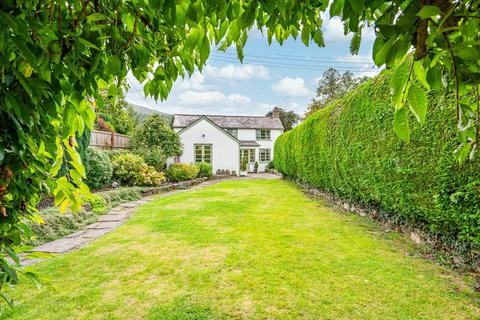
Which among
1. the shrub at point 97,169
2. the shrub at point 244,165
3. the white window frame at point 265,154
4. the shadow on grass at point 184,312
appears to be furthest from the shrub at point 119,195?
the white window frame at point 265,154

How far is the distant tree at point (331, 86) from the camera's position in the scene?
125 feet

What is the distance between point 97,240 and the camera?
5.50 meters

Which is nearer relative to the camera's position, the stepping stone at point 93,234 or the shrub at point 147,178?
the stepping stone at point 93,234

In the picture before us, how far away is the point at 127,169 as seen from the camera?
500 inches

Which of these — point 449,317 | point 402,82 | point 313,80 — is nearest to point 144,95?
point 402,82

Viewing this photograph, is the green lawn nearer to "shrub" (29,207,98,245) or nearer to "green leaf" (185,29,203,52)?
"shrub" (29,207,98,245)

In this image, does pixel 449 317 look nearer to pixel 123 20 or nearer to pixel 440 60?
pixel 440 60

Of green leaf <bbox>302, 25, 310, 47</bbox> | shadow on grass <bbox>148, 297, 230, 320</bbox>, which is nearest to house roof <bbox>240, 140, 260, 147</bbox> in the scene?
shadow on grass <bbox>148, 297, 230, 320</bbox>

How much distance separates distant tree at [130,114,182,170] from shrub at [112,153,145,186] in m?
2.80

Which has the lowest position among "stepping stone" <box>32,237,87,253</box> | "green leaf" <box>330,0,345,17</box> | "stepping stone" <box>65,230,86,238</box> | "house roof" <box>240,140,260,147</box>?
"stepping stone" <box>32,237,87,253</box>

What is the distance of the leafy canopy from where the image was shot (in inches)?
25.6

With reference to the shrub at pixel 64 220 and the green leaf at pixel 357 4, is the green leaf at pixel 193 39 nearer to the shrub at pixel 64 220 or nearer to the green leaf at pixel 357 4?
the green leaf at pixel 357 4

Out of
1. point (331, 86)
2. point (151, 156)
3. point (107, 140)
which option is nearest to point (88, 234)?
point (107, 140)

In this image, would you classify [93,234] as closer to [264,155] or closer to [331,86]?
[264,155]
